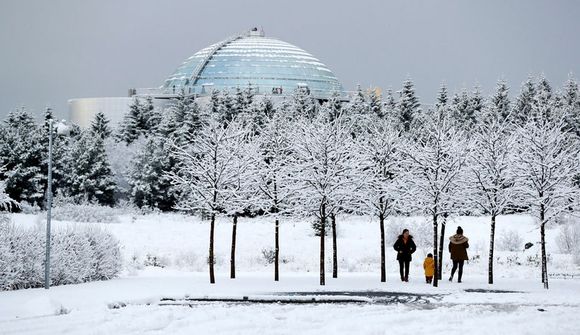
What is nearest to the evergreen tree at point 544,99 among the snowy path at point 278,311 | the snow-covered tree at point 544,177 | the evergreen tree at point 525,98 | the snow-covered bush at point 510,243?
the evergreen tree at point 525,98

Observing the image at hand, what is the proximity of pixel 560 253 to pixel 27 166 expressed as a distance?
39269 millimetres

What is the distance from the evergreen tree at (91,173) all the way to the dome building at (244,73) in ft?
142

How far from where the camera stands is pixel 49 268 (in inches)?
1044

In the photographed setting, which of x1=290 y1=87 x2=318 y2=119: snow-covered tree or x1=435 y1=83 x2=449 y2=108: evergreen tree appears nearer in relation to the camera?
x1=290 y1=87 x2=318 y2=119: snow-covered tree

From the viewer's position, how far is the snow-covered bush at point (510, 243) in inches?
1859

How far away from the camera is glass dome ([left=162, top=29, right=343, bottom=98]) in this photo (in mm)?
123312

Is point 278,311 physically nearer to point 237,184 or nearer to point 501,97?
point 237,184

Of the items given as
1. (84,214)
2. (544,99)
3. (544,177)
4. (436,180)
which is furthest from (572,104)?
(436,180)

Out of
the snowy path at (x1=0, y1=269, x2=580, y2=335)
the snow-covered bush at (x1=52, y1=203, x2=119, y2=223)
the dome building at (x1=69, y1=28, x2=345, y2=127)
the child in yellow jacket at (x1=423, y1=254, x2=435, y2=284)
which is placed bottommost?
the snowy path at (x1=0, y1=269, x2=580, y2=335)

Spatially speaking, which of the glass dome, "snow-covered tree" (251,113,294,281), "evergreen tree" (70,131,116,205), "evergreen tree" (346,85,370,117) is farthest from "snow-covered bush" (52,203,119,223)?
the glass dome

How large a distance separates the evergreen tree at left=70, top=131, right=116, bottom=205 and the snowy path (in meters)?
37.7

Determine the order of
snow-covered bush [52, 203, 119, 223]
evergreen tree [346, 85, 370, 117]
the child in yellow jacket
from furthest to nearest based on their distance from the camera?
evergreen tree [346, 85, 370, 117], snow-covered bush [52, 203, 119, 223], the child in yellow jacket

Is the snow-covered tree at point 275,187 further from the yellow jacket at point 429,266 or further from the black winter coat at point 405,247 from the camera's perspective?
the yellow jacket at point 429,266

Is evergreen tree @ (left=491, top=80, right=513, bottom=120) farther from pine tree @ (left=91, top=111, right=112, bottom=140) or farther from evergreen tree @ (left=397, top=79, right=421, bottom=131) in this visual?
pine tree @ (left=91, top=111, right=112, bottom=140)
